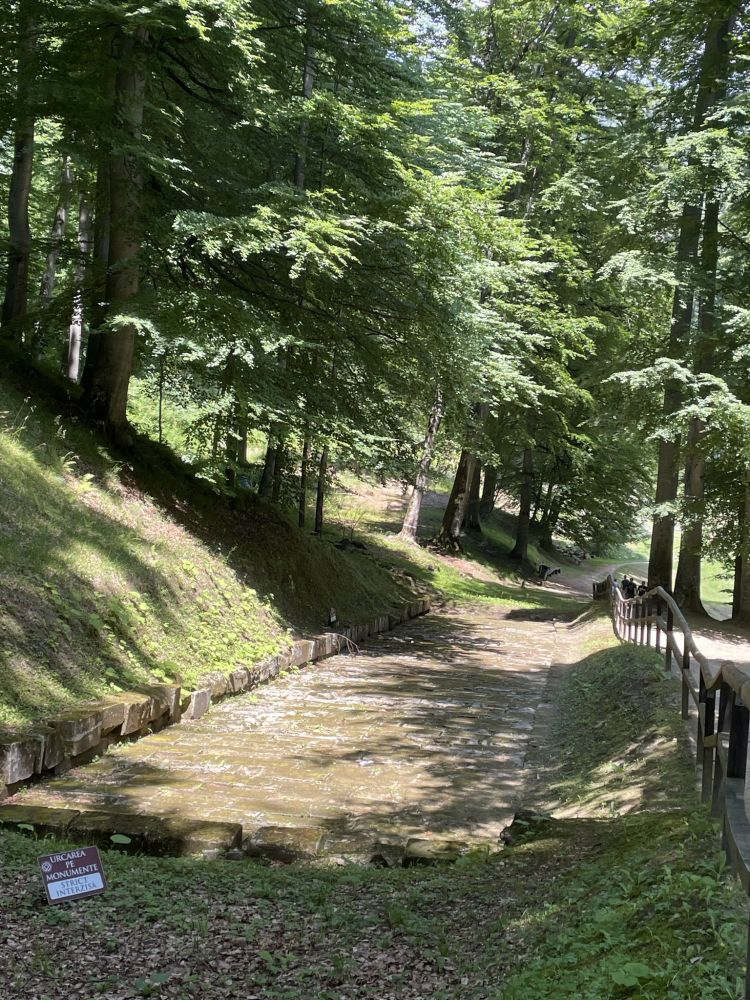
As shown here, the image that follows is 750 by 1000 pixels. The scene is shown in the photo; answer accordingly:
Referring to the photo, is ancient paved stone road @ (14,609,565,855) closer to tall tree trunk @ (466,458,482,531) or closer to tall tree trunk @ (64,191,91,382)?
tall tree trunk @ (64,191,91,382)

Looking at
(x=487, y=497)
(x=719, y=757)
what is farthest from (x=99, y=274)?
(x=487, y=497)

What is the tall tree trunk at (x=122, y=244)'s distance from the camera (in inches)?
398

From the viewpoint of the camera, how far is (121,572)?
8.86m

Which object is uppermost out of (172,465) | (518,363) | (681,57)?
(681,57)

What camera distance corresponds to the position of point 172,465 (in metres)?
13.1

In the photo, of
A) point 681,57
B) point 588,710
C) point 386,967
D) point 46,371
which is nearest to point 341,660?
point 588,710

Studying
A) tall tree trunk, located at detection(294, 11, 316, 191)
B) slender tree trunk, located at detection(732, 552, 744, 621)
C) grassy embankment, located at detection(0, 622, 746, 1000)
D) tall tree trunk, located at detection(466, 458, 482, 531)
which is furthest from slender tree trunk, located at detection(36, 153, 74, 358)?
tall tree trunk, located at detection(466, 458, 482, 531)

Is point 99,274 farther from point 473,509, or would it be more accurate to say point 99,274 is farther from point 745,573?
point 473,509

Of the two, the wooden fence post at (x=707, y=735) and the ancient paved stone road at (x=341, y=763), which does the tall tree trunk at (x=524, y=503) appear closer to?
the ancient paved stone road at (x=341, y=763)

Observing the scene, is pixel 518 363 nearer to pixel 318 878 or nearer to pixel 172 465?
pixel 172 465

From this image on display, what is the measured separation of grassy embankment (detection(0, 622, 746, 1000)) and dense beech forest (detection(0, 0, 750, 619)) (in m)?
6.33

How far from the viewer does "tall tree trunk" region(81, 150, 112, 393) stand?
11.2 m

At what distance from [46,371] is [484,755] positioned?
26.4 feet

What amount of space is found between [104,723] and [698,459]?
13.9 meters
